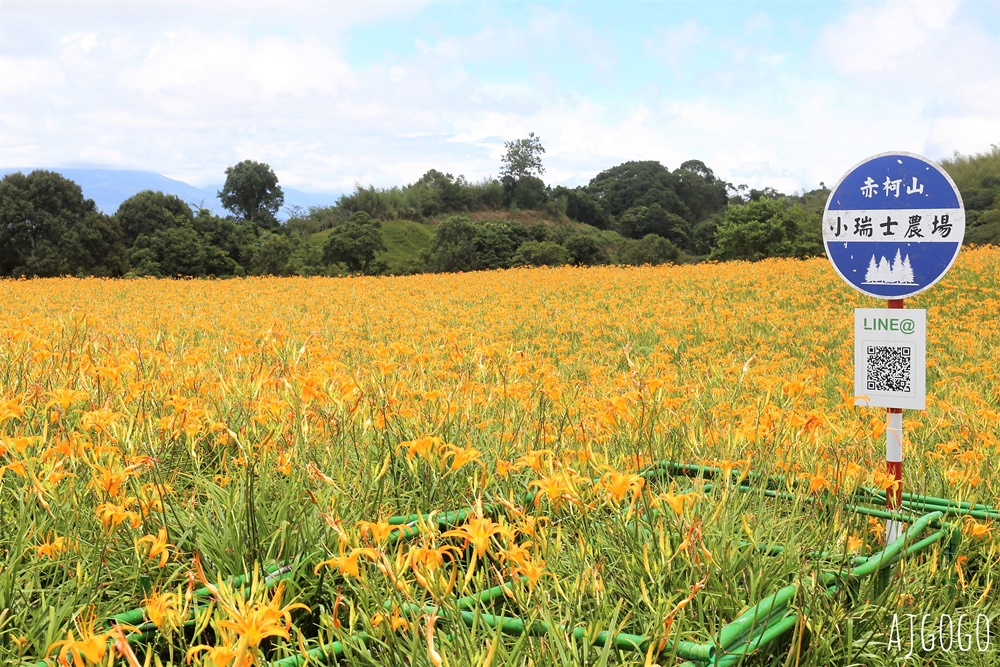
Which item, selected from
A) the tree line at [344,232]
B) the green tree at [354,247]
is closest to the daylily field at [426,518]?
the tree line at [344,232]

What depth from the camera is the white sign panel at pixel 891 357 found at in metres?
3.32

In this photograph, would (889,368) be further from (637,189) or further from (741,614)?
(637,189)

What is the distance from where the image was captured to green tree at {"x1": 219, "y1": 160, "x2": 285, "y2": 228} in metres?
57.3

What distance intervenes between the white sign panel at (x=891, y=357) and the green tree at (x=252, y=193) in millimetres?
57149

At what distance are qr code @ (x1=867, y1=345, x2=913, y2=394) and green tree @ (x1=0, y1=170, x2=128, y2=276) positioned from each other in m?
34.1

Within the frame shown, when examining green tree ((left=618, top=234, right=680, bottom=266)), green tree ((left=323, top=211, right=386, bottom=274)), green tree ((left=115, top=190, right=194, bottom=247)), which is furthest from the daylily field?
green tree ((left=115, top=190, right=194, bottom=247))

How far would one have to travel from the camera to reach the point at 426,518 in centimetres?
182

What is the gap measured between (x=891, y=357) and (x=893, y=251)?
0.49m

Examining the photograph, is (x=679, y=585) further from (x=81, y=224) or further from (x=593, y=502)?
(x=81, y=224)

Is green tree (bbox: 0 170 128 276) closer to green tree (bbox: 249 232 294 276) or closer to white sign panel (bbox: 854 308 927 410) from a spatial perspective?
green tree (bbox: 249 232 294 276)

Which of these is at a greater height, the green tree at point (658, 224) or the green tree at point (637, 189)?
the green tree at point (637, 189)

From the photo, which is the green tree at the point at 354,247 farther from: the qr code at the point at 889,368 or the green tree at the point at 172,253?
the qr code at the point at 889,368

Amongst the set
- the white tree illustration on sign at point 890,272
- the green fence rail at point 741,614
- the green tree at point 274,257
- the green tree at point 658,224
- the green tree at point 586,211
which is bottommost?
the green fence rail at point 741,614

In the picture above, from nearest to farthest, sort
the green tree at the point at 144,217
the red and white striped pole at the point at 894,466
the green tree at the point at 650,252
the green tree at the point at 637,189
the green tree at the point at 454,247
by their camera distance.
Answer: the red and white striped pole at the point at 894,466
the green tree at the point at 650,252
the green tree at the point at 454,247
the green tree at the point at 144,217
the green tree at the point at 637,189
